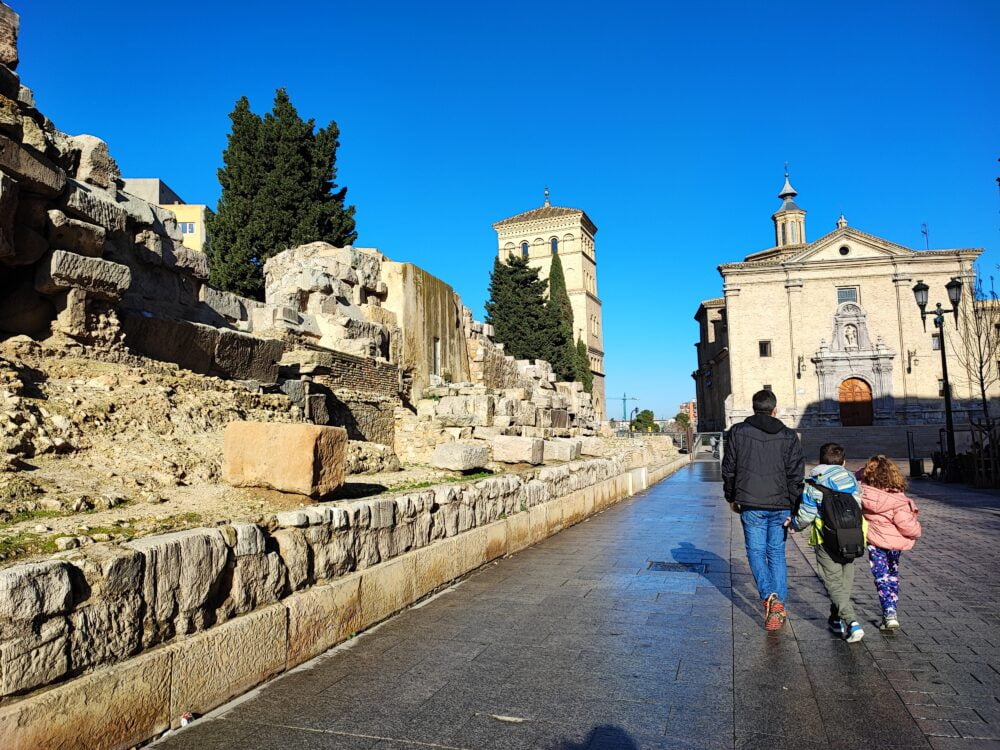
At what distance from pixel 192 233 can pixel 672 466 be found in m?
48.8

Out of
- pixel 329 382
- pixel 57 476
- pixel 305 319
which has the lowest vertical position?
pixel 57 476

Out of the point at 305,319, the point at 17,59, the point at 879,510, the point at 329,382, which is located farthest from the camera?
the point at 305,319

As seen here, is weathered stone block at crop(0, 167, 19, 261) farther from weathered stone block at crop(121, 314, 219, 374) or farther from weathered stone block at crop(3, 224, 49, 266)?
weathered stone block at crop(121, 314, 219, 374)

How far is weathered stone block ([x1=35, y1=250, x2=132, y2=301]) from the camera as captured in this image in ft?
23.4

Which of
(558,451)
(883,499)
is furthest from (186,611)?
(558,451)

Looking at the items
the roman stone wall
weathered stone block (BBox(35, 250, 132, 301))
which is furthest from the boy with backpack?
weathered stone block (BBox(35, 250, 132, 301))

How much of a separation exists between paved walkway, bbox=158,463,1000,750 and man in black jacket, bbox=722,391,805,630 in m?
0.37

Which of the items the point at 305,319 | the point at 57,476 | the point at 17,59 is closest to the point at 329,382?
the point at 305,319

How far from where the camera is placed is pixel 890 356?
4222 centimetres

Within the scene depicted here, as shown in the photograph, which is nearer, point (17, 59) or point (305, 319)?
point (17, 59)

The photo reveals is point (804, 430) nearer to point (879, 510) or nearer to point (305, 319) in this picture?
point (305, 319)

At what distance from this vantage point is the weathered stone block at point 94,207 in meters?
7.58

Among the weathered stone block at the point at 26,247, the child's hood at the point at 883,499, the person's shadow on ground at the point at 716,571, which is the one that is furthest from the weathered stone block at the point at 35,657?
the weathered stone block at the point at 26,247

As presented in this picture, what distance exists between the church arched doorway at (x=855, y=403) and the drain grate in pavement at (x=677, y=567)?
3982cm
